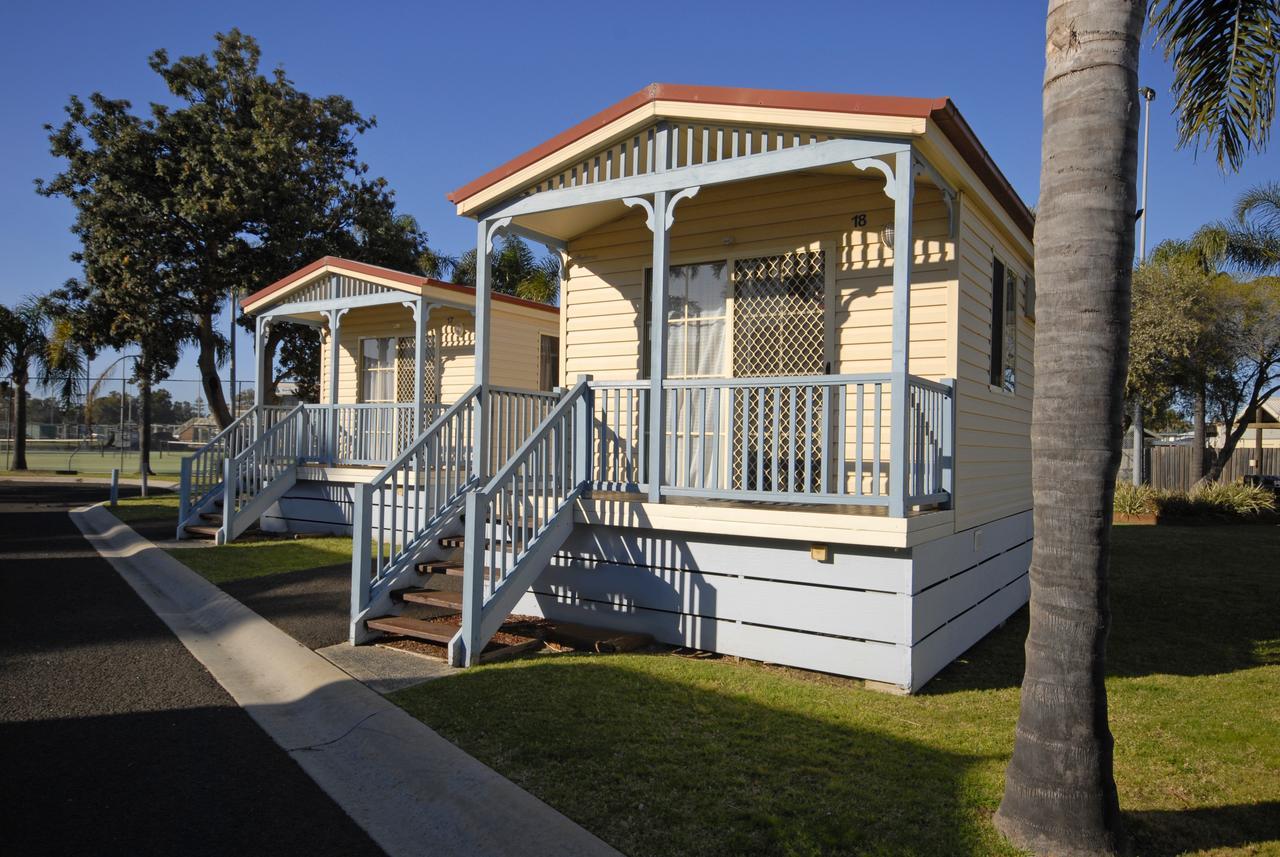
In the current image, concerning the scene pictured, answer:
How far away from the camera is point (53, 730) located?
4.89 m

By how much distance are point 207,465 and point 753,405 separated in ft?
33.2

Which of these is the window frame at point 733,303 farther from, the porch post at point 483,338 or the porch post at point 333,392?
the porch post at point 333,392

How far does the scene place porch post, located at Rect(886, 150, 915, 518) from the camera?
5812 millimetres

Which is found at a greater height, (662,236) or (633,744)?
(662,236)

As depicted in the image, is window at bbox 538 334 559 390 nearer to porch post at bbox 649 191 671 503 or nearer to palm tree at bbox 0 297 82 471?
porch post at bbox 649 191 671 503

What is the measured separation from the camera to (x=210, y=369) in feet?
74.8

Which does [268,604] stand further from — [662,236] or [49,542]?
[49,542]

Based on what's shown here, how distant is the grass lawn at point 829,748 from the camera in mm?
3709

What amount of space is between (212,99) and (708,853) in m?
24.1

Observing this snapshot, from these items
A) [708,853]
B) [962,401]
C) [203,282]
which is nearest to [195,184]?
[203,282]

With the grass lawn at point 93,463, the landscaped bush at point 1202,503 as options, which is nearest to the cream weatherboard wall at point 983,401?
the landscaped bush at point 1202,503

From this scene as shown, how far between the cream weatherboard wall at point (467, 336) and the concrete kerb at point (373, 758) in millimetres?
7504

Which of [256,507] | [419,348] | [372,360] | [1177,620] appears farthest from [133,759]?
[372,360]

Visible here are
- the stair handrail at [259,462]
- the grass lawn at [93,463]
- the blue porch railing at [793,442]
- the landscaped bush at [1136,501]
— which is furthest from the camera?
the grass lawn at [93,463]
